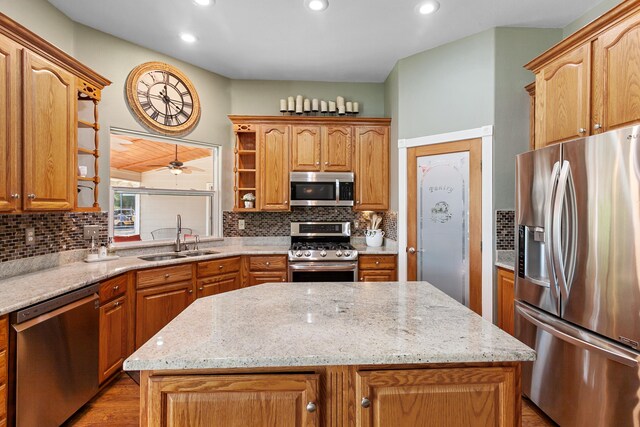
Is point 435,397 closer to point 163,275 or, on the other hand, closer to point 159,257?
point 163,275

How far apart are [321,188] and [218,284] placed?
5.22 feet

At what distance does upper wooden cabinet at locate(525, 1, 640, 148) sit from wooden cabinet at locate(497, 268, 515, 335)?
108 centimetres

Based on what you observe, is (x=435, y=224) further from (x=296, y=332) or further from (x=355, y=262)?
(x=296, y=332)

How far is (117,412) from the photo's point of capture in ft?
6.92

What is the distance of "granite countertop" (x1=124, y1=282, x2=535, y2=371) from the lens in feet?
3.12

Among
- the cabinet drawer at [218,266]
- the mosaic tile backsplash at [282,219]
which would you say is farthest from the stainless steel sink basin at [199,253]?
the mosaic tile backsplash at [282,219]

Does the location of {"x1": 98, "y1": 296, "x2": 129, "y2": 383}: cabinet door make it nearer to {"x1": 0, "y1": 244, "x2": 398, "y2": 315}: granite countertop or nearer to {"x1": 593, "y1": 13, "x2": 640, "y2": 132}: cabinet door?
{"x1": 0, "y1": 244, "x2": 398, "y2": 315}: granite countertop

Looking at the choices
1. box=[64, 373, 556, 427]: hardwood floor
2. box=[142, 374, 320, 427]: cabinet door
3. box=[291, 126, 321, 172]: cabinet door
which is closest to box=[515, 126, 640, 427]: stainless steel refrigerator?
box=[64, 373, 556, 427]: hardwood floor

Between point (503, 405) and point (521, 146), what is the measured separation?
2.51 meters

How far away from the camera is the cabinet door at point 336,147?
12.6ft

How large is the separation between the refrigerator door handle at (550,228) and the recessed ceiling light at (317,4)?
6.87ft

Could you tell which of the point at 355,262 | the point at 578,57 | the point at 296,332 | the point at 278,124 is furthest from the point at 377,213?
the point at 296,332

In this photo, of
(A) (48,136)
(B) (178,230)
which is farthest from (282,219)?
(A) (48,136)

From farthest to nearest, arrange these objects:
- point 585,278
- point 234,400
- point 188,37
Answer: point 188,37, point 585,278, point 234,400
